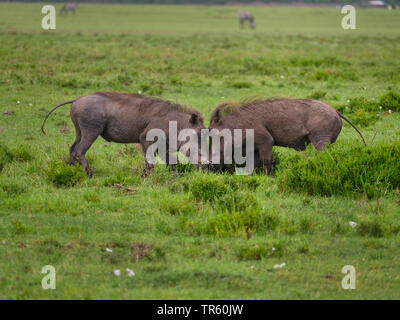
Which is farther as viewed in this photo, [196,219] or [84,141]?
[84,141]

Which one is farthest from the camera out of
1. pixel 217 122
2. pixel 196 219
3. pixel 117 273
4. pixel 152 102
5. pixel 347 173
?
pixel 152 102

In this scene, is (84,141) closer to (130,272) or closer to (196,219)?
(196,219)

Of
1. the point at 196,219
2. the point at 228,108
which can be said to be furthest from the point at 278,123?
the point at 196,219

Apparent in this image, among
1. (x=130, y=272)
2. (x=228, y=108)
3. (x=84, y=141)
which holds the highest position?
(x=228, y=108)

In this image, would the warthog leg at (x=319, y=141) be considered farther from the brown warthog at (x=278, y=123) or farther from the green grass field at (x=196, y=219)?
the green grass field at (x=196, y=219)

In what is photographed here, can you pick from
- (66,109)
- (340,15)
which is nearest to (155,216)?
(66,109)

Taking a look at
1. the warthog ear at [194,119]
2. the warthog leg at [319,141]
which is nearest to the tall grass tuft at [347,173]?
the warthog leg at [319,141]

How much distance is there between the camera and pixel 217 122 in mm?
8055

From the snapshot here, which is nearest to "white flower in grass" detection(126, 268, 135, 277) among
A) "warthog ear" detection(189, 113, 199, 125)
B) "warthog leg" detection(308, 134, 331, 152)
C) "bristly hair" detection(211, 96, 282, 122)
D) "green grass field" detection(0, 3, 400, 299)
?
"green grass field" detection(0, 3, 400, 299)

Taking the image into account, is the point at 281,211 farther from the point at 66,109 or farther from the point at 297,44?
the point at 297,44

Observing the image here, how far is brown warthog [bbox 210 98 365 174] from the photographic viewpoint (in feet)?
26.0

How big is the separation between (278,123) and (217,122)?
0.83 meters

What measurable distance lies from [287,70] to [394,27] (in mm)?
28342

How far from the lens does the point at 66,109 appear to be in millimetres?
12539
